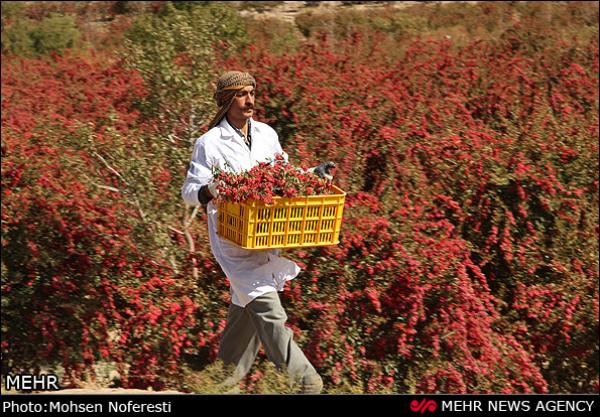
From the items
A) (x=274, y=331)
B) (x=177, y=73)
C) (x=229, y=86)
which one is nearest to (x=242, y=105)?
(x=229, y=86)

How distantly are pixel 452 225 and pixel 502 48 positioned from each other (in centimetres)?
587

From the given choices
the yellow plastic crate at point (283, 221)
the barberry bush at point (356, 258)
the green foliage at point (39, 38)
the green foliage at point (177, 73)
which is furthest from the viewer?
the green foliage at point (39, 38)

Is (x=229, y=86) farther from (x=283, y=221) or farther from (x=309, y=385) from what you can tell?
(x=309, y=385)

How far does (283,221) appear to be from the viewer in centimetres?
444

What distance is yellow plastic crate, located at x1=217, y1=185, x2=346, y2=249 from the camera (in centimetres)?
431

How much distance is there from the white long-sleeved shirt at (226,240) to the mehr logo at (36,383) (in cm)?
143

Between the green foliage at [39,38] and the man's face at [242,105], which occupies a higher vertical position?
the man's face at [242,105]

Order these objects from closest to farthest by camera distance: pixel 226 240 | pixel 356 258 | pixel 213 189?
pixel 213 189 → pixel 226 240 → pixel 356 258

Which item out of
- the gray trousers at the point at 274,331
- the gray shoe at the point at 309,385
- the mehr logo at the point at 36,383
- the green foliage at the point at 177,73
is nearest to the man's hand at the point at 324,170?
the gray trousers at the point at 274,331

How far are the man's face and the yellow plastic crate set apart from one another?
1.60 ft

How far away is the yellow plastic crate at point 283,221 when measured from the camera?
14.1 ft
